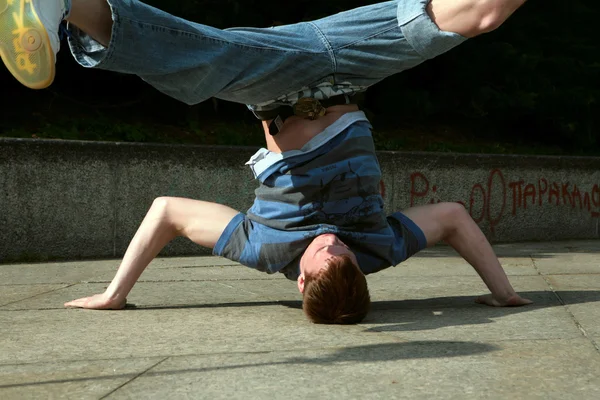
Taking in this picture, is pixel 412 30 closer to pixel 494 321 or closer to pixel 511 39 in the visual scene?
pixel 494 321

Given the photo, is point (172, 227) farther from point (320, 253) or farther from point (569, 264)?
point (569, 264)

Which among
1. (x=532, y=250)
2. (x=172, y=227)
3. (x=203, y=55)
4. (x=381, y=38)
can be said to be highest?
(x=381, y=38)

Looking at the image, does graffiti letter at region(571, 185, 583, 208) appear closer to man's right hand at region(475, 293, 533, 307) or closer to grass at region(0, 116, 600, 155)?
grass at region(0, 116, 600, 155)

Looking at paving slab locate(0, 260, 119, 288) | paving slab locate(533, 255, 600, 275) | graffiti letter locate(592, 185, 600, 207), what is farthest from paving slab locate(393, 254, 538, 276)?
graffiti letter locate(592, 185, 600, 207)

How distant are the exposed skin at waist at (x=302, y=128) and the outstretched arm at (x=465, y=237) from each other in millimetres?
662

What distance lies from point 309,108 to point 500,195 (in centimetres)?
548

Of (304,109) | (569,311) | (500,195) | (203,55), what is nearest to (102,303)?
(304,109)

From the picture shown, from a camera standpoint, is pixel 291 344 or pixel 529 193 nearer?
pixel 291 344

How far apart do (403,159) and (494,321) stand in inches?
187

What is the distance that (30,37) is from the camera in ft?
10.7

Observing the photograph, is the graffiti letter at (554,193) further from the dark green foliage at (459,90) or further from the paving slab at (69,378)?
the paving slab at (69,378)

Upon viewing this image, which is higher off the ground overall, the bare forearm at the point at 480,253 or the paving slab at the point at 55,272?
the bare forearm at the point at 480,253

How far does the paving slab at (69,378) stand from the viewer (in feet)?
9.35

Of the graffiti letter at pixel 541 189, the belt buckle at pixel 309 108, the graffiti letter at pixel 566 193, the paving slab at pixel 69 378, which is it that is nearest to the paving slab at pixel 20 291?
the paving slab at pixel 69 378
